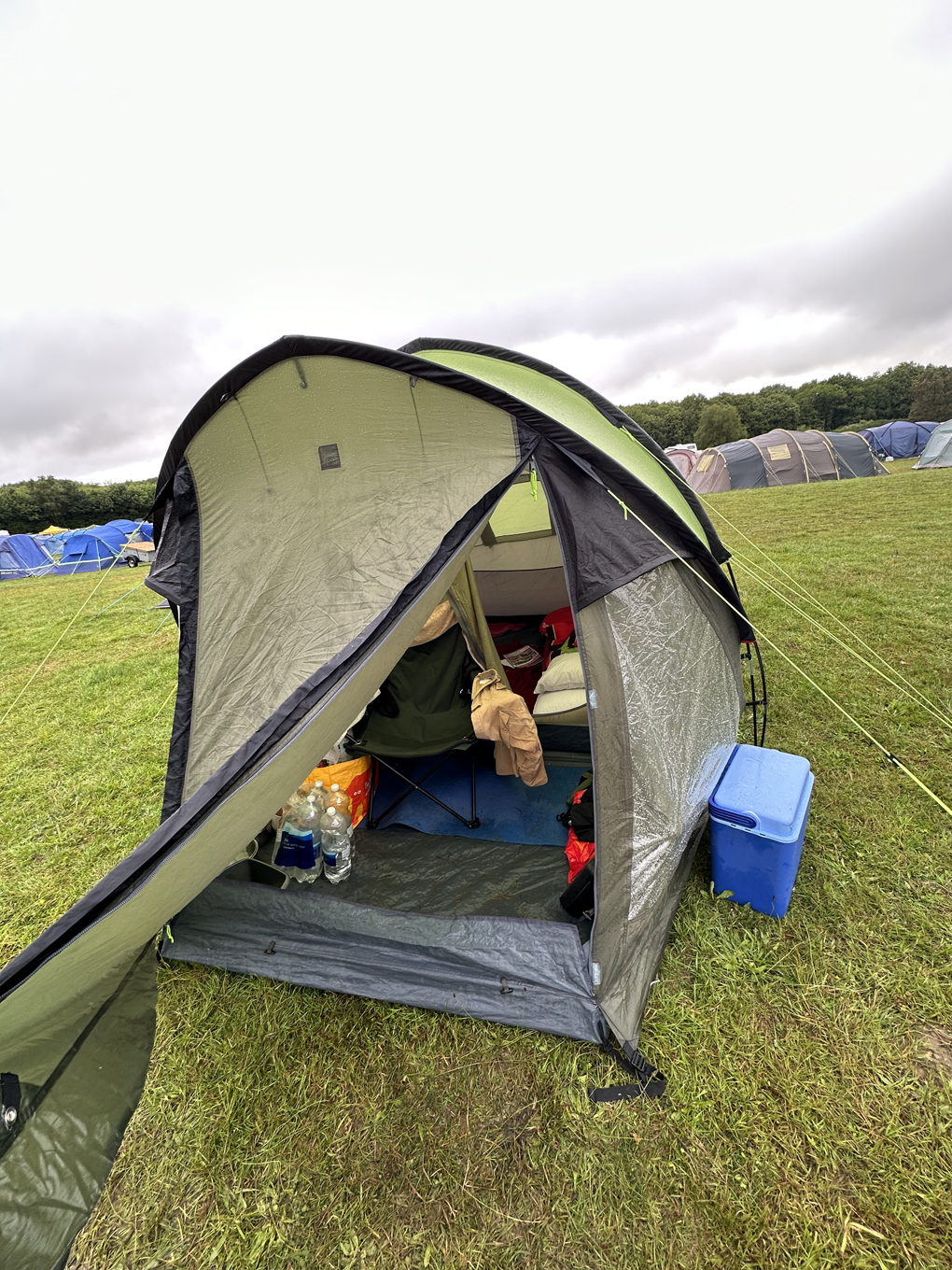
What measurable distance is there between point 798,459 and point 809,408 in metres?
39.0

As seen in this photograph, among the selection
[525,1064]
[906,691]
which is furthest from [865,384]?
[525,1064]

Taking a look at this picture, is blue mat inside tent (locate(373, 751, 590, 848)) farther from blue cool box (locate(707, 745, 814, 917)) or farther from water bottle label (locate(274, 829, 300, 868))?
blue cool box (locate(707, 745, 814, 917))

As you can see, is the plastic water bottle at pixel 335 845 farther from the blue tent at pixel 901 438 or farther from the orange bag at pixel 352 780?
the blue tent at pixel 901 438

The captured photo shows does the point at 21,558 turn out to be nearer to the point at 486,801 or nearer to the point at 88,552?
the point at 88,552

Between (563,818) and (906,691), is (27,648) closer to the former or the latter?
(563,818)

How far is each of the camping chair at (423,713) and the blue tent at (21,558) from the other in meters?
19.8

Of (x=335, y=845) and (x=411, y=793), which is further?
(x=411, y=793)

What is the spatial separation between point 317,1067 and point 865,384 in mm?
61042

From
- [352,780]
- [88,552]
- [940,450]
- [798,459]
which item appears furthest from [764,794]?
[88,552]

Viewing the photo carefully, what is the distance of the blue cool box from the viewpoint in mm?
2090

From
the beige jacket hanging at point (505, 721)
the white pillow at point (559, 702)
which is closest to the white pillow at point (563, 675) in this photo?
the white pillow at point (559, 702)

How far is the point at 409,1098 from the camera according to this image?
175 cm

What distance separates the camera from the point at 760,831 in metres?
2.09

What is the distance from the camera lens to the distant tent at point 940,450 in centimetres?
1602
